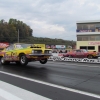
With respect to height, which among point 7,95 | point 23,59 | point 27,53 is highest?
point 27,53

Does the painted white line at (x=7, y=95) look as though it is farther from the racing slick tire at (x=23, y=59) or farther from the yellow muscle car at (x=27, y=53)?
the racing slick tire at (x=23, y=59)

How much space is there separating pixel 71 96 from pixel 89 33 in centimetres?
4602

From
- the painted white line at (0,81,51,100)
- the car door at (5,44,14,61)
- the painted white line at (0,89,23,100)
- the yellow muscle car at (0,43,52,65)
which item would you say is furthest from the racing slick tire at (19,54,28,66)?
the painted white line at (0,89,23,100)

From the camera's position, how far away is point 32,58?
1333 centimetres

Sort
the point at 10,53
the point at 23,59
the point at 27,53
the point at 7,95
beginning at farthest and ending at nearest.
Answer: the point at 10,53 < the point at 23,59 < the point at 27,53 < the point at 7,95

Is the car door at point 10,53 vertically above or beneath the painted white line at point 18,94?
above

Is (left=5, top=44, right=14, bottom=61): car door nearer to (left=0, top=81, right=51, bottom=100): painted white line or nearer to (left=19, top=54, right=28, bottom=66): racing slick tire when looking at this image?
(left=19, top=54, right=28, bottom=66): racing slick tire

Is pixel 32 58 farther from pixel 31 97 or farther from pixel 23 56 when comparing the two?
pixel 31 97

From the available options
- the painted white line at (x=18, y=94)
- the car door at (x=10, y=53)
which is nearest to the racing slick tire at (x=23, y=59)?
the car door at (x=10, y=53)

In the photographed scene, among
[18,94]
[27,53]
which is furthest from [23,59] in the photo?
[18,94]

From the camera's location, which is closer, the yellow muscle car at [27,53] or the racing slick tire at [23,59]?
the yellow muscle car at [27,53]

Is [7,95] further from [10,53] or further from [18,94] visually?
[10,53]

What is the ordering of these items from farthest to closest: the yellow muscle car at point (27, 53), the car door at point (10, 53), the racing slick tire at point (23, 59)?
the car door at point (10, 53) < the racing slick tire at point (23, 59) < the yellow muscle car at point (27, 53)

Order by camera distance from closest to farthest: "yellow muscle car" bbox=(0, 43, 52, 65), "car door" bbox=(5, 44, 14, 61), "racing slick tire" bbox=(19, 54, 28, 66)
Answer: "yellow muscle car" bbox=(0, 43, 52, 65)
"racing slick tire" bbox=(19, 54, 28, 66)
"car door" bbox=(5, 44, 14, 61)
